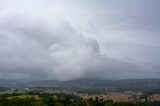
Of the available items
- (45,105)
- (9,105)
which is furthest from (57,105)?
(9,105)

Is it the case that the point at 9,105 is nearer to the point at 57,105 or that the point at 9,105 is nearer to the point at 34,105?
the point at 34,105

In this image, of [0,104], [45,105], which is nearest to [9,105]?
[0,104]

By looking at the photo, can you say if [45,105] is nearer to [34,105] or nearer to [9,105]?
[34,105]

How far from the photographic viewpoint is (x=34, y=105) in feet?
647

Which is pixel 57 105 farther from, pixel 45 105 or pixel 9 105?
pixel 9 105

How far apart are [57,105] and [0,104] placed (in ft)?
113

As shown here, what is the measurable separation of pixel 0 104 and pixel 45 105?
2809 centimetres

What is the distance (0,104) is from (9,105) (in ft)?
17.6

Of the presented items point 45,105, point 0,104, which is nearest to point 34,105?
point 45,105

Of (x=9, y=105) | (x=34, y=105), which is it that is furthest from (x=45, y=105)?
(x=9, y=105)

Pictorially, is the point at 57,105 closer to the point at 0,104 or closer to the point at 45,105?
the point at 45,105

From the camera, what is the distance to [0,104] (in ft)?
648

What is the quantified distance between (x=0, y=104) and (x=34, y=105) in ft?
67.7

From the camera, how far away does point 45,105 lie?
633ft
